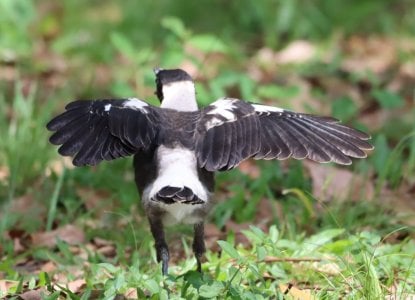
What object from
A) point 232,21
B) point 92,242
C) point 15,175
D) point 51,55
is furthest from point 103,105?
point 232,21

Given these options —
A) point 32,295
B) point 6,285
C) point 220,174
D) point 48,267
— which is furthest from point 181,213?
point 220,174

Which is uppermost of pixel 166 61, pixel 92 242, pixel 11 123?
pixel 166 61

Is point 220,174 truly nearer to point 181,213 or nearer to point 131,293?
point 181,213

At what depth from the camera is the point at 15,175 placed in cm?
593

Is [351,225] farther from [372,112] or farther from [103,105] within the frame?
[372,112]

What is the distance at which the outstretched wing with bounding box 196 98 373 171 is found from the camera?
434 centimetres

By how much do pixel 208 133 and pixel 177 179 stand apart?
39cm

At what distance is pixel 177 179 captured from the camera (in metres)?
4.14

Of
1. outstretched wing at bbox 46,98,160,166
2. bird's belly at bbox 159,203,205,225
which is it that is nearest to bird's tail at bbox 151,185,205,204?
bird's belly at bbox 159,203,205,225

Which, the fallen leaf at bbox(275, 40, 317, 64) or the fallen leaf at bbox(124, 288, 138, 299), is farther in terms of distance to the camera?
the fallen leaf at bbox(275, 40, 317, 64)

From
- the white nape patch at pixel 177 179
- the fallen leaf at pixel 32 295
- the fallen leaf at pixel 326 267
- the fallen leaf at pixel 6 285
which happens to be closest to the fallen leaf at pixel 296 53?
the fallen leaf at pixel 326 267

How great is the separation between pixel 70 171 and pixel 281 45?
3437 millimetres

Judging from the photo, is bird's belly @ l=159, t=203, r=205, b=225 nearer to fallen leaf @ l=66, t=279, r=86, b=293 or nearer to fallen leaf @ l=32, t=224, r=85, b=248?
fallen leaf @ l=66, t=279, r=86, b=293

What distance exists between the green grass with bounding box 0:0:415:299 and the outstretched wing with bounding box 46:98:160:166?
0.51 metres
